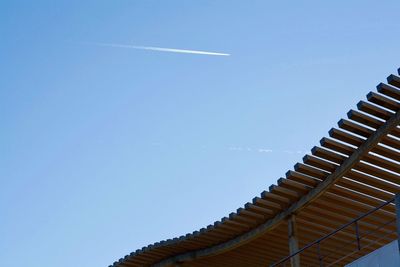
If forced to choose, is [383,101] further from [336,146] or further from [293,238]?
[293,238]

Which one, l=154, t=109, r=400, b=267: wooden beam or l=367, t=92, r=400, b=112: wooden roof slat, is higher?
l=367, t=92, r=400, b=112: wooden roof slat

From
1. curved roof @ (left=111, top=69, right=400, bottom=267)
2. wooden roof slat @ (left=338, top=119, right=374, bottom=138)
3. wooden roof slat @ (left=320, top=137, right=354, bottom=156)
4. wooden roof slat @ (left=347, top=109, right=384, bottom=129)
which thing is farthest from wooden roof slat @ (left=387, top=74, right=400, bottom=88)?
wooden roof slat @ (left=320, top=137, right=354, bottom=156)

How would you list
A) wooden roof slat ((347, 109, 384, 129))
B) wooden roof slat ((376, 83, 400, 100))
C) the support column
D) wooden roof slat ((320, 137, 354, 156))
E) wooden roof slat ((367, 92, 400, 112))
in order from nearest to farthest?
wooden roof slat ((376, 83, 400, 100)), wooden roof slat ((367, 92, 400, 112)), wooden roof slat ((347, 109, 384, 129)), wooden roof slat ((320, 137, 354, 156)), the support column

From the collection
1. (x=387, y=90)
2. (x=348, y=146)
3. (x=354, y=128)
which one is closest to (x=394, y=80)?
(x=387, y=90)

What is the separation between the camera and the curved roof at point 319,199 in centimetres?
1162

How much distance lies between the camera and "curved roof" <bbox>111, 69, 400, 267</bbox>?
38.1 feet

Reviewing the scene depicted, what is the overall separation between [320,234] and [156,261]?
3625 mm

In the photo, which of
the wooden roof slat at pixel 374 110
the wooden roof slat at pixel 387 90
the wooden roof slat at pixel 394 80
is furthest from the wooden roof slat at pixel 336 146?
the wooden roof slat at pixel 394 80

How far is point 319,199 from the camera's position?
13.2 metres

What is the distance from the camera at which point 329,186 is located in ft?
42.1

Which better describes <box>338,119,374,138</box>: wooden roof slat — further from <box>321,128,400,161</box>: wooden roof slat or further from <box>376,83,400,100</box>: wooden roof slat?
<box>376,83,400,100</box>: wooden roof slat

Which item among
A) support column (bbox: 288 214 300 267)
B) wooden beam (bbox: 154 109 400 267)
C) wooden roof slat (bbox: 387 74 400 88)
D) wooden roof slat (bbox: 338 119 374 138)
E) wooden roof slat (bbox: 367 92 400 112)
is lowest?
support column (bbox: 288 214 300 267)

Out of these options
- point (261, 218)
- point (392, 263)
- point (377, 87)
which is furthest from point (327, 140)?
point (392, 263)

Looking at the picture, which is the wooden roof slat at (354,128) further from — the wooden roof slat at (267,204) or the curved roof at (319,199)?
the wooden roof slat at (267,204)
